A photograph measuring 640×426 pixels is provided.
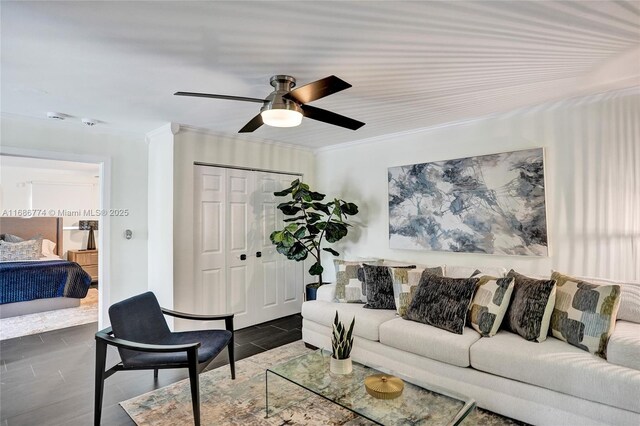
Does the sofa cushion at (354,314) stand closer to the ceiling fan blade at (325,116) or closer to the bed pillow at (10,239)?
the ceiling fan blade at (325,116)

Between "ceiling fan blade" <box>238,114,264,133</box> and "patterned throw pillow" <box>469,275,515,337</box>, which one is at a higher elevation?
"ceiling fan blade" <box>238,114,264,133</box>

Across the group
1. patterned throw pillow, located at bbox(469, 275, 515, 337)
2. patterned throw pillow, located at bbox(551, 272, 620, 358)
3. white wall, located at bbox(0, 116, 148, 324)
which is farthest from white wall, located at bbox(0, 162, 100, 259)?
patterned throw pillow, located at bbox(551, 272, 620, 358)

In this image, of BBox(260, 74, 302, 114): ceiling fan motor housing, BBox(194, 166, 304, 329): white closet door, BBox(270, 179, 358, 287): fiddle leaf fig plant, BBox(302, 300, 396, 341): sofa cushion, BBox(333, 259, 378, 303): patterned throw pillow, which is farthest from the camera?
BBox(270, 179, 358, 287): fiddle leaf fig plant

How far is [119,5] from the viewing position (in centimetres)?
159

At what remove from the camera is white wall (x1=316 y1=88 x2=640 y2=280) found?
2.69 meters

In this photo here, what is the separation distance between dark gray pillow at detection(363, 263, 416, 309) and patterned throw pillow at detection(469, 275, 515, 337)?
77 centimetres

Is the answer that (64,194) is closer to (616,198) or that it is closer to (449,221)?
(449,221)

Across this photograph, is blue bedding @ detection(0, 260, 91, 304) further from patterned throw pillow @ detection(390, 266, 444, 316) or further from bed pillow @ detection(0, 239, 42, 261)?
patterned throw pillow @ detection(390, 266, 444, 316)

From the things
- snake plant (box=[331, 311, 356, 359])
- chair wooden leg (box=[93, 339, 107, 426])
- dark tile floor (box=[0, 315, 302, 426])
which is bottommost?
dark tile floor (box=[0, 315, 302, 426])

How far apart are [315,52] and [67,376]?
342 cm

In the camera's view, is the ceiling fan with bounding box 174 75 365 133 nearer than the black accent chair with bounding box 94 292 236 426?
Yes

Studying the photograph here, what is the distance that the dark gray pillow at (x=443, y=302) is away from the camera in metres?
2.62

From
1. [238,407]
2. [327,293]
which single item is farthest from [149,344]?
[327,293]

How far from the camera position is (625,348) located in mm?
1945
